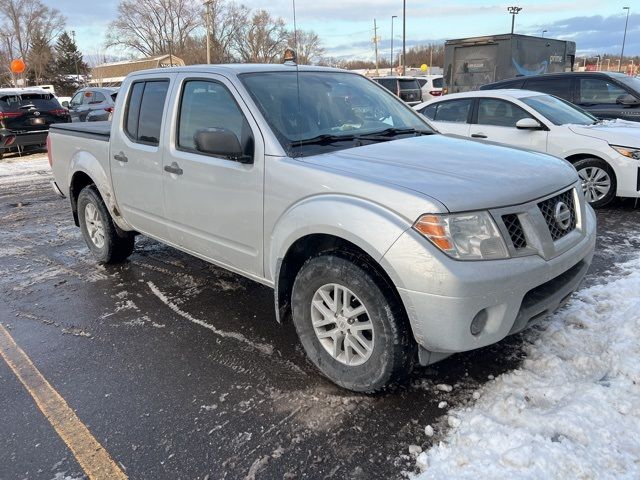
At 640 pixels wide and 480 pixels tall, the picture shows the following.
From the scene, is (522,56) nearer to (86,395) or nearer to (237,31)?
(86,395)

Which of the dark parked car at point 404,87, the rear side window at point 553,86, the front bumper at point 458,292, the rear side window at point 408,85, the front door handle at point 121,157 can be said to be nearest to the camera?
the front bumper at point 458,292

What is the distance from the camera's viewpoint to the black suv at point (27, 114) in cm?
1416

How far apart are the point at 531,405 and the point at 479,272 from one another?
2.75 feet

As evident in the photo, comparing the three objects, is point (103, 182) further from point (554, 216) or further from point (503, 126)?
point (503, 126)

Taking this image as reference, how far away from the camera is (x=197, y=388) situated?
10.7 feet

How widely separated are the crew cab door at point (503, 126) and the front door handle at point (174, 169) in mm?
4742

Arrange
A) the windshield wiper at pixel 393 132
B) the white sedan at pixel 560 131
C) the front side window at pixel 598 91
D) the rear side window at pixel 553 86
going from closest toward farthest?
1. the windshield wiper at pixel 393 132
2. the white sedan at pixel 560 131
3. the front side window at pixel 598 91
4. the rear side window at pixel 553 86

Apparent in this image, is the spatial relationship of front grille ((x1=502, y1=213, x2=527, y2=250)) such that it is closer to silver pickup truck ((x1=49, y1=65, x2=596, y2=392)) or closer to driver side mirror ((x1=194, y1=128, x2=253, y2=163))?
silver pickup truck ((x1=49, y1=65, x2=596, y2=392))

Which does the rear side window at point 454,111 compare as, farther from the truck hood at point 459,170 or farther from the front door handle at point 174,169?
the front door handle at point 174,169

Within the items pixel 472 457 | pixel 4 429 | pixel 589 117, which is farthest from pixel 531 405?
pixel 589 117

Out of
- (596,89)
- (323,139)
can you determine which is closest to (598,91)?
(596,89)

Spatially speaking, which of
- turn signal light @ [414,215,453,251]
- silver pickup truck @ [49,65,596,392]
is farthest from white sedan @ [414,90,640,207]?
turn signal light @ [414,215,453,251]

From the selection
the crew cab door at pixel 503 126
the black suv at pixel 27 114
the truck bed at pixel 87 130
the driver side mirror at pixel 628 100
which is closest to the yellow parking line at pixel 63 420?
the truck bed at pixel 87 130

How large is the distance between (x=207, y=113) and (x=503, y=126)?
5113 mm
